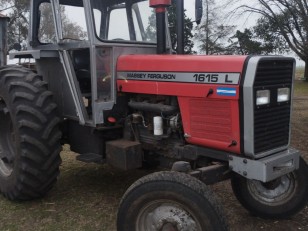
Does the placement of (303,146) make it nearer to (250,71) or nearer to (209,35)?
(250,71)

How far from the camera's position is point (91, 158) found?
4.48m

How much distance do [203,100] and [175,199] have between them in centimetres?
95

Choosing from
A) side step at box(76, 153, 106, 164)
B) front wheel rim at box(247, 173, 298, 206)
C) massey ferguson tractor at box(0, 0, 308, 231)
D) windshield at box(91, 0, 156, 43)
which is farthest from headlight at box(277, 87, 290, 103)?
side step at box(76, 153, 106, 164)

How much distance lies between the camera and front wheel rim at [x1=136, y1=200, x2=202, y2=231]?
3094mm

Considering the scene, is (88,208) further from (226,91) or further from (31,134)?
(226,91)

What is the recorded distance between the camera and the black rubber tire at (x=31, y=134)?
4223 millimetres

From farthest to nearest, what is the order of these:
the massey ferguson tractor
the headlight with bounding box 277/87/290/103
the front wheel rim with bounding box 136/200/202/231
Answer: the headlight with bounding box 277/87/290/103
the massey ferguson tractor
the front wheel rim with bounding box 136/200/202/231

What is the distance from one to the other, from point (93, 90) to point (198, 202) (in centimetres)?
177

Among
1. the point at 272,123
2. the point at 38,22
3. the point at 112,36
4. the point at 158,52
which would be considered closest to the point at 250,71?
the point at 272,123

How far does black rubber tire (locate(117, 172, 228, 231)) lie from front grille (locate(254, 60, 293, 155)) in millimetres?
675

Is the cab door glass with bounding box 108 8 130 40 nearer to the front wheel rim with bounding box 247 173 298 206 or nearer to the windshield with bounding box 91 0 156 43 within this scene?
the windshield with bounding box 91 0 156 43

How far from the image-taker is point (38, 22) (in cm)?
499

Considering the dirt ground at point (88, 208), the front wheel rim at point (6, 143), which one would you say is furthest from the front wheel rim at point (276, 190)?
the front wheel rim at point (6, 143)

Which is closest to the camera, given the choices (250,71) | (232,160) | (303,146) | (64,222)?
(250,71)
